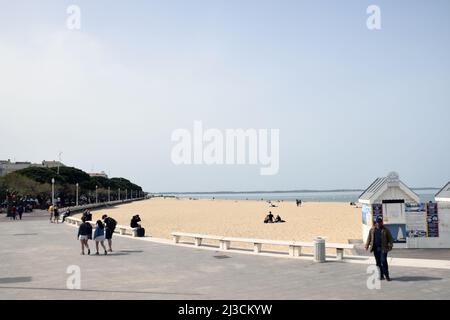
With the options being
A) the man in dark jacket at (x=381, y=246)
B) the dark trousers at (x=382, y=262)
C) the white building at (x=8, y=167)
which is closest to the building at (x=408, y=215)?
the man in dark jacket at (x=381, y=246)

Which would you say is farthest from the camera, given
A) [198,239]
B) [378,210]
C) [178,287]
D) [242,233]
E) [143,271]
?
[242,233]

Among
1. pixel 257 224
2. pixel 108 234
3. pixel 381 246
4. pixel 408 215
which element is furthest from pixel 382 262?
pixel 257 224

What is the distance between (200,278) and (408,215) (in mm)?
9707

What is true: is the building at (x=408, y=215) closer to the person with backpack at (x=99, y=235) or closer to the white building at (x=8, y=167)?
the person with backpack at (x=99, y=235)

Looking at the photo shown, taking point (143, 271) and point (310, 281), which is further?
point (143, 271)

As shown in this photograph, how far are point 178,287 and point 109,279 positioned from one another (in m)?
2.39

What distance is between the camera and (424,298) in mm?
8859

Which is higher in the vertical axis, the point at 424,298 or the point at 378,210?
the point at 378,210

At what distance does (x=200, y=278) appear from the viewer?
11.5 meters

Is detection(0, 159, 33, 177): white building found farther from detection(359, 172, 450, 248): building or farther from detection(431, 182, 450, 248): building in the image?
detection(431, 182, 450, 248): building

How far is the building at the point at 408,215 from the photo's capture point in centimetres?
1633
